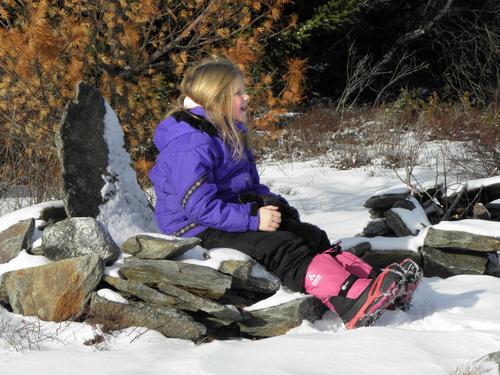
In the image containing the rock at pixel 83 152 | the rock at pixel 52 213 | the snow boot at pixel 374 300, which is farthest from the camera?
the rock at pixel 52 213

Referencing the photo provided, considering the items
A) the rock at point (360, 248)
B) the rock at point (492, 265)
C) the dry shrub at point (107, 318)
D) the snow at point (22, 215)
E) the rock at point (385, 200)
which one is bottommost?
the rock at point (492, 265)

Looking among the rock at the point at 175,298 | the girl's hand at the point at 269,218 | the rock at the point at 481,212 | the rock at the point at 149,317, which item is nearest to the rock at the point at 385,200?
the rock at the point at 481,212

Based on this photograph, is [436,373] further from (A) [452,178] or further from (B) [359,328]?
(A) [452,178]

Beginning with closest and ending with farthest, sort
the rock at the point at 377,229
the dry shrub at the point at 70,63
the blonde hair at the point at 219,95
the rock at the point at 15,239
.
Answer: the blonde hair at the point at 219,95
the rock at the point at 15,239
the rock at the point at 377,229
the dry shrub at the point at 70,63

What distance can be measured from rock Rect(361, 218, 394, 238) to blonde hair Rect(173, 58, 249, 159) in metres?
1.47

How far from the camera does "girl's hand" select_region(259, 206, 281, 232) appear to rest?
3414 millimetres

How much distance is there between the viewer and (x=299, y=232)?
3635mm

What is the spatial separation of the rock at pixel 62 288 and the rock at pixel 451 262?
2045 millimetres

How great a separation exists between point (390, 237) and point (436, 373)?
7.26 ft

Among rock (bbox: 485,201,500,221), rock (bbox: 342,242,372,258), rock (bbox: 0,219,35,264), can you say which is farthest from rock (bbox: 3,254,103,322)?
rock (bbox: 485,201,500,221)

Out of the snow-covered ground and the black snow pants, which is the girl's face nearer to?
the black snow pants

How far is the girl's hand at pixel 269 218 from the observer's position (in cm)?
341

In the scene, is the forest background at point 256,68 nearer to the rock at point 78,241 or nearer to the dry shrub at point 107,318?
the rock at point 78,241

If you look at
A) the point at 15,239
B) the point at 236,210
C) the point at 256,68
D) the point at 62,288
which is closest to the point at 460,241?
the point at 236,210
